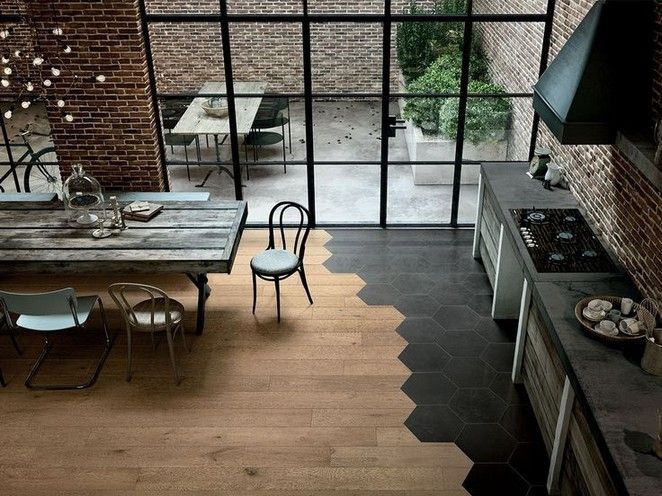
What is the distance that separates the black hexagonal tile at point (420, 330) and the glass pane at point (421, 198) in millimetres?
1862

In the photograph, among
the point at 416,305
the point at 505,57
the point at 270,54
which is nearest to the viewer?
the point at 416,305

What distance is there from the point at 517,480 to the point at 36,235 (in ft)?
13.7

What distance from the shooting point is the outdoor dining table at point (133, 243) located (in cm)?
505

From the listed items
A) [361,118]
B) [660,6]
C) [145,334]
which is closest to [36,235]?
[145,334]

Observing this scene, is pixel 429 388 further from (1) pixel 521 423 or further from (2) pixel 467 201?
(2) pixel 467 201

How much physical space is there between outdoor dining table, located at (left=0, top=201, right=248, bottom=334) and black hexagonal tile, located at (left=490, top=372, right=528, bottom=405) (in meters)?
2.25

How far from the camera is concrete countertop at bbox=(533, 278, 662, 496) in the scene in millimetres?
3049

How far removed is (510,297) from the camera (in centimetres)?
563

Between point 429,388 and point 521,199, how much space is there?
1840 millimetres

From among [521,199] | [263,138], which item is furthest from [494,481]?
[263,138]

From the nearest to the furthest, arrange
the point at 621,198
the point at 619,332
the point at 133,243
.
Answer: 1. the point at 619,332
2. the point at 621,198
3. the point at 133,243

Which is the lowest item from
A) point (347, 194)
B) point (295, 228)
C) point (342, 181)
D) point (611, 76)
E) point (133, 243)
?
point (295, 228)

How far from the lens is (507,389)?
4.98 metres

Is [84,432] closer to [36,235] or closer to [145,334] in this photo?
[145,334]
